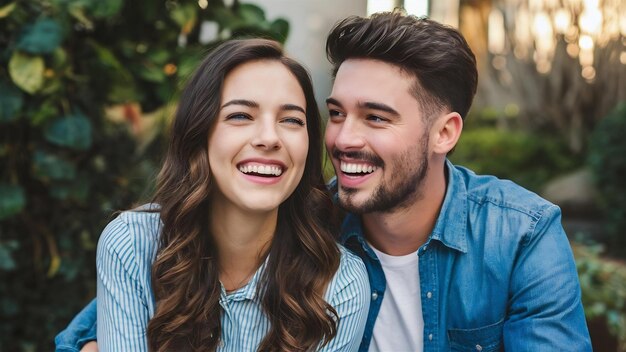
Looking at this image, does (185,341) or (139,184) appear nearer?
(185,341)

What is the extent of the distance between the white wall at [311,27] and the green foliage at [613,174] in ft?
10.1

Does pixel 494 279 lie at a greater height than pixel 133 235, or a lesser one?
lesser

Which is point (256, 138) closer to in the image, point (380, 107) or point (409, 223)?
point (380, 107)

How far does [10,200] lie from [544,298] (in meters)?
2.06

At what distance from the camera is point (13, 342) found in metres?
3.31

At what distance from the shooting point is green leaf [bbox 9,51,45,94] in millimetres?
2811

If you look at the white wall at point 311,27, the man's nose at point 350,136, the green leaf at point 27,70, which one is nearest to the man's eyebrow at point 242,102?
the man's nose at point 350,136

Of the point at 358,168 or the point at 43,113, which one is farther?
the point at 43,113

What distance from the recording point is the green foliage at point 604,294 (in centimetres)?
370

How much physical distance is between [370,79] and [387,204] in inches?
17.1

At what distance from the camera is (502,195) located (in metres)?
2.63

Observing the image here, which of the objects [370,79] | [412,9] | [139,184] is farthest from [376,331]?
[412,9]

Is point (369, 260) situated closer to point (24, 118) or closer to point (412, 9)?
point (24, 118)

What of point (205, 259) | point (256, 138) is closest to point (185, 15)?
point (256, 138)
